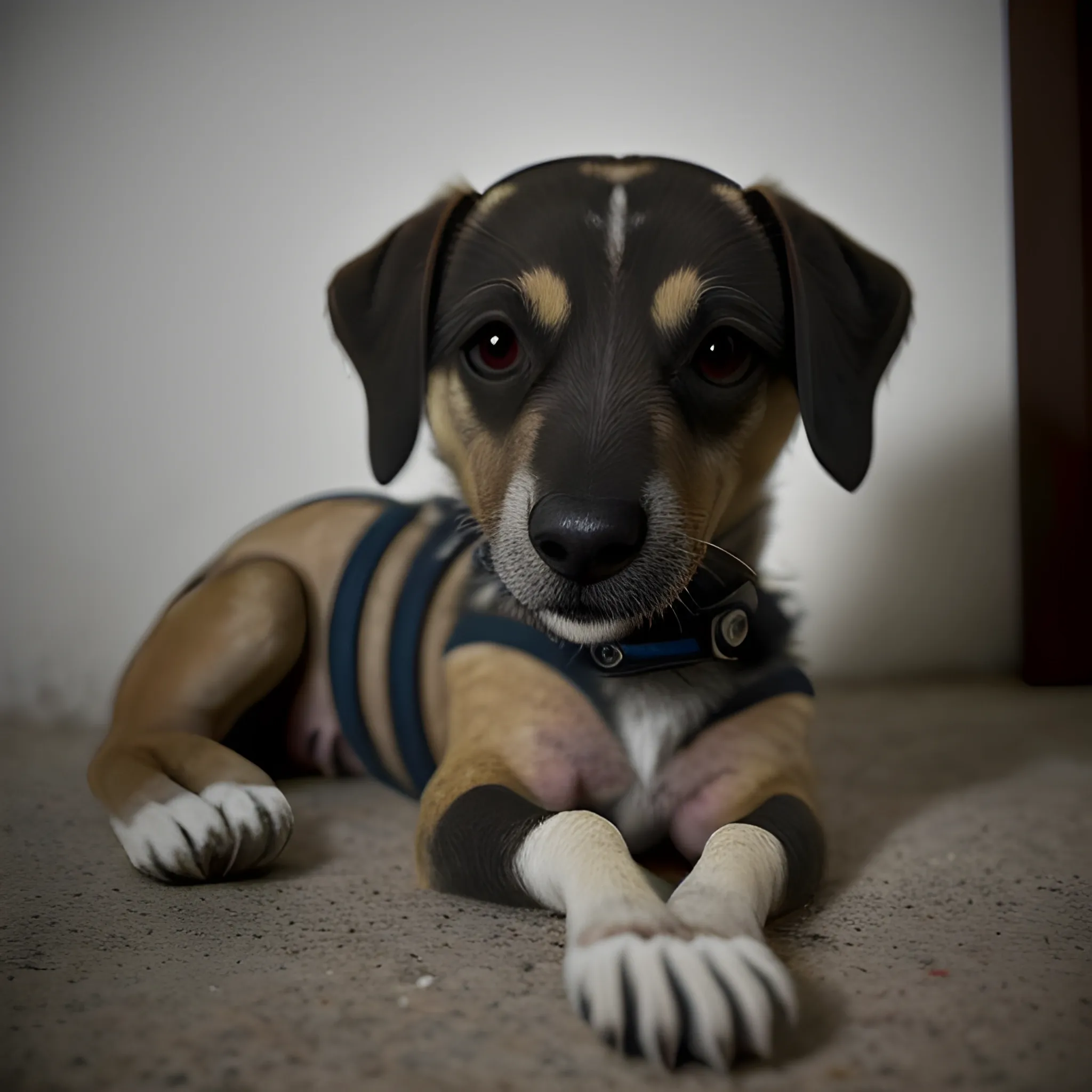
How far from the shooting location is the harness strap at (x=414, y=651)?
2082 mm

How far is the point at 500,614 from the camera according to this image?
1805 mm

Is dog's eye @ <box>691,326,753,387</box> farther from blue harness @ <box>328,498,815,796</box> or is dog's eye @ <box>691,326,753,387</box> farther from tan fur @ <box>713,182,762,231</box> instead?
blue harness @ <box>328,498,815,796</box>

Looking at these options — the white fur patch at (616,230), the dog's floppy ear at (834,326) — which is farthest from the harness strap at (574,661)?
the white fur patch at (616,230)

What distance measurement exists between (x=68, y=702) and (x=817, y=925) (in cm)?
261

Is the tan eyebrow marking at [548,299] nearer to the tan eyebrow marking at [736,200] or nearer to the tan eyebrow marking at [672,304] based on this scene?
the tan eyebrow marking at [672,304]

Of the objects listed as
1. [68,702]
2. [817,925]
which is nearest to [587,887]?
[817,925]

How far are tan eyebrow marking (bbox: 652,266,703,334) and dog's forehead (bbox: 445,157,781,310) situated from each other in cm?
1

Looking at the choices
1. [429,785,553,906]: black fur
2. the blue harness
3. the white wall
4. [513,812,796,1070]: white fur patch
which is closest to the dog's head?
the blue harness

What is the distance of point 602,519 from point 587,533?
0.03m

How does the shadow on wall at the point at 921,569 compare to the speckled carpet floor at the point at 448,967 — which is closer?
the speckled carpet floor at the point at 448,967

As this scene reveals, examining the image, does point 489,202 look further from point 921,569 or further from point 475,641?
point 921,569

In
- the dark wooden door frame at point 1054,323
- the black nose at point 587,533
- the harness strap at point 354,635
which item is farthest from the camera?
the dark wooden door frame at point 1054,323

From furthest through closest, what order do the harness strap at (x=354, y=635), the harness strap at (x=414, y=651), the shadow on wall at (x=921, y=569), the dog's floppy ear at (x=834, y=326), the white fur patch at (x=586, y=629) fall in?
the shadow on wall at (x=921, y=569)
the harness strap at (x=354, y=635)
the harness strap at (x=414, y=651)
the dog's floppy ear at (x=834, y=326)
the white fur patch at (x=586, y=629)

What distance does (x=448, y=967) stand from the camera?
1.34 metres
